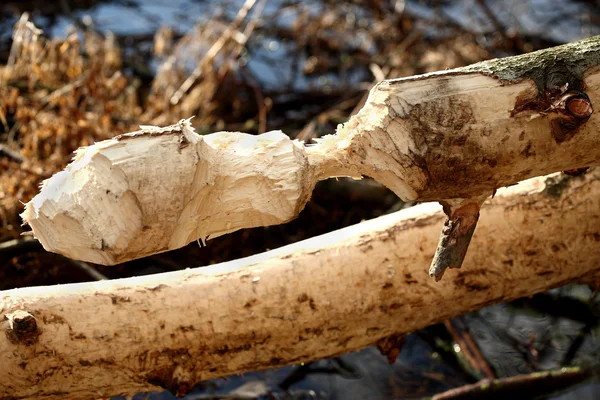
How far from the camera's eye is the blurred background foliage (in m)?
1.75

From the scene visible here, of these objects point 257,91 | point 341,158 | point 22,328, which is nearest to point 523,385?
point 341,158

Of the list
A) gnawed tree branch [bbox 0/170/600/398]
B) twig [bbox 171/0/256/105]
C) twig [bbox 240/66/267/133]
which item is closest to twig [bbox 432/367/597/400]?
gnawed tree branch [bbox 0/170/600/398]

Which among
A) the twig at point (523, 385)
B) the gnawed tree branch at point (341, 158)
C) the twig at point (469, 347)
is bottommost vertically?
the twig at point (523, 385)

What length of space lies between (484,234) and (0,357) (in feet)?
2.86

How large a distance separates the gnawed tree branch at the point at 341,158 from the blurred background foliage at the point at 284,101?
2.63 feet

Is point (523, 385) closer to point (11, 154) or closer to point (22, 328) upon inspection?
point (22, 328)

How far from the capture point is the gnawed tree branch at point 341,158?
847 millimetres

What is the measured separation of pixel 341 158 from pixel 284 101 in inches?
70.9

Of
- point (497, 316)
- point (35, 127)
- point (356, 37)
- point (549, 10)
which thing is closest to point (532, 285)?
point (497, 316)

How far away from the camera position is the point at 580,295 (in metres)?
2.01

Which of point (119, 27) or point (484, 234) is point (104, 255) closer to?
point (484, 234)

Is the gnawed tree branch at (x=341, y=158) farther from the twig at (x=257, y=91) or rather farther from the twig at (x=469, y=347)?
the twig at (x=257, y=91)

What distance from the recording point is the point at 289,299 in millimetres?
1143

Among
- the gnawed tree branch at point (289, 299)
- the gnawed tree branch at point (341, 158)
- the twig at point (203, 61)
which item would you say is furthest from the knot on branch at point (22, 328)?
the twig at point (203, 61)
